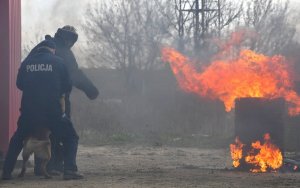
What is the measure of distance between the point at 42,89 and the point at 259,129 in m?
3.80

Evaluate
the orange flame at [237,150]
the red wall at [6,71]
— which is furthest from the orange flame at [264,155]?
the red wall at [6,71]

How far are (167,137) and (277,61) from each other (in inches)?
320

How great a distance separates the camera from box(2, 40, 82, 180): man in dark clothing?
729 cm

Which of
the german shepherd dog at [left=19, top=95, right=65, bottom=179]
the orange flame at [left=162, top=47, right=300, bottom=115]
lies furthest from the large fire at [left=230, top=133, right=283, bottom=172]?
the german shepherd dog at [left=19, top=95, right=65, bottom=179]

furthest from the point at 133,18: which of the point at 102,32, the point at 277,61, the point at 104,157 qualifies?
the point at 277,61

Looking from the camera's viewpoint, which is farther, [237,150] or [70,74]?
[237,150]

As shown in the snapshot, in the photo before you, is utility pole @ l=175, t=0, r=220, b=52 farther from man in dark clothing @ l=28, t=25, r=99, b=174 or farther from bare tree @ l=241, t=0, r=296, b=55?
man in dark clothing @ l=28, t=25, r=99, b=174

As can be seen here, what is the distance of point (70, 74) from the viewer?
8.02 metres

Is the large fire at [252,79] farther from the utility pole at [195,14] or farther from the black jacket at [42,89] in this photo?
the utility pole at [195,14]

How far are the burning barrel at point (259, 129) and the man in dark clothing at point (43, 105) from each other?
315cm

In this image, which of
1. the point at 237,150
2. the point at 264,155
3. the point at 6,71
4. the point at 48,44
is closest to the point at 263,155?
the point at 264,155

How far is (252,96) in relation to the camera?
9234 mm

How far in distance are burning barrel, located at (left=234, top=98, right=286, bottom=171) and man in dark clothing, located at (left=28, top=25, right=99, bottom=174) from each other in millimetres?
2684

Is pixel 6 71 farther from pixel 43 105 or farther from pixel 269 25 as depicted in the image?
pixel 269 25
